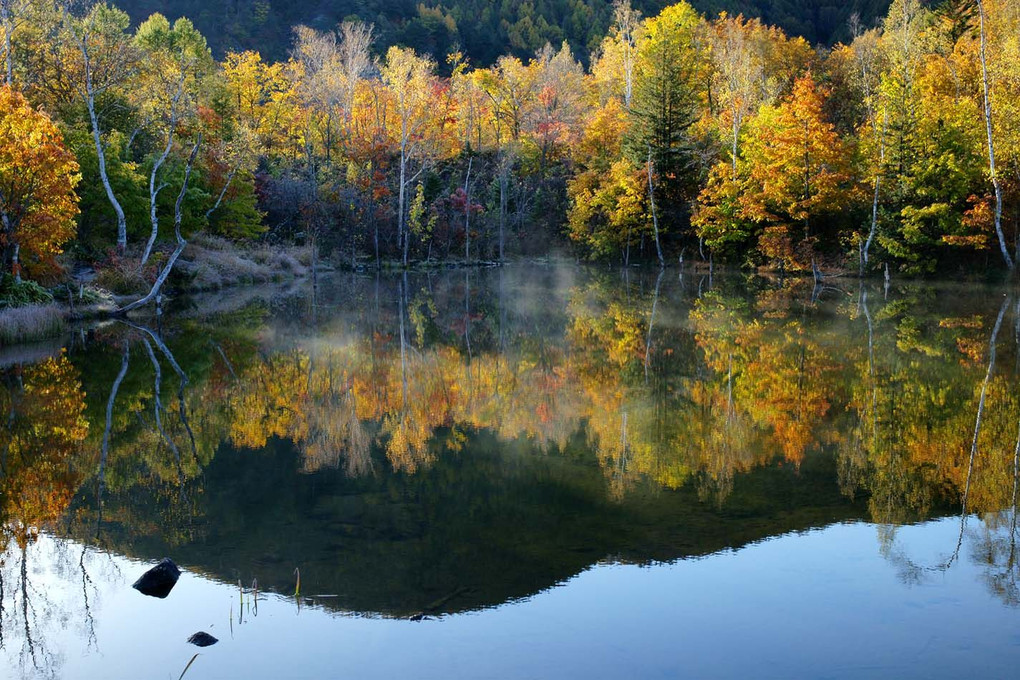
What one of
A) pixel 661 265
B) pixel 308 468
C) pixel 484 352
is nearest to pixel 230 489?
pixel 308 468

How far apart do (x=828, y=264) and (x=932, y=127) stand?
23.6ft

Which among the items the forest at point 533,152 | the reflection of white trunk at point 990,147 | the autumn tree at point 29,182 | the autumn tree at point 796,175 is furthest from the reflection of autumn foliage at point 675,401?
the autumn tree at point 796,175

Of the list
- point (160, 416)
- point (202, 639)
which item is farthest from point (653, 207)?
point (202, 639)

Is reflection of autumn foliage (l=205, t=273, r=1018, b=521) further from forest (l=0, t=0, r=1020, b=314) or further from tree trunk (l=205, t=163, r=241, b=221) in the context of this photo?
tree trunk (l=205, t=163, r=241, b=221)

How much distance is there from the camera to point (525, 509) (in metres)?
8.55

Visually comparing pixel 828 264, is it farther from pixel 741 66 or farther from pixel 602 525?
pixel 602 525

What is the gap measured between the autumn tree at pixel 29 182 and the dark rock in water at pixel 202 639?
1762 cm

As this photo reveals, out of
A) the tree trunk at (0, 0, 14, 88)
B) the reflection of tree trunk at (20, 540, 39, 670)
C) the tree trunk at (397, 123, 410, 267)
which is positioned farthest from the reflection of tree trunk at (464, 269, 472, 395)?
the tree trunk at (0, 0, 14, 88)

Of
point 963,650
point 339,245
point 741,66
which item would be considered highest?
point 741,66

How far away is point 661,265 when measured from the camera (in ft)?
151

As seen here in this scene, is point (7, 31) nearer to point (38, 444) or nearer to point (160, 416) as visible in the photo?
point (160, 416)

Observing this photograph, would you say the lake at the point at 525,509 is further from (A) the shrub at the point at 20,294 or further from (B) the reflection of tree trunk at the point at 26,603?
(A) the shrub at the point at 20,294

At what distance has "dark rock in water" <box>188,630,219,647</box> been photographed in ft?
19.6

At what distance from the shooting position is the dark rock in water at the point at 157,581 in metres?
6.79
